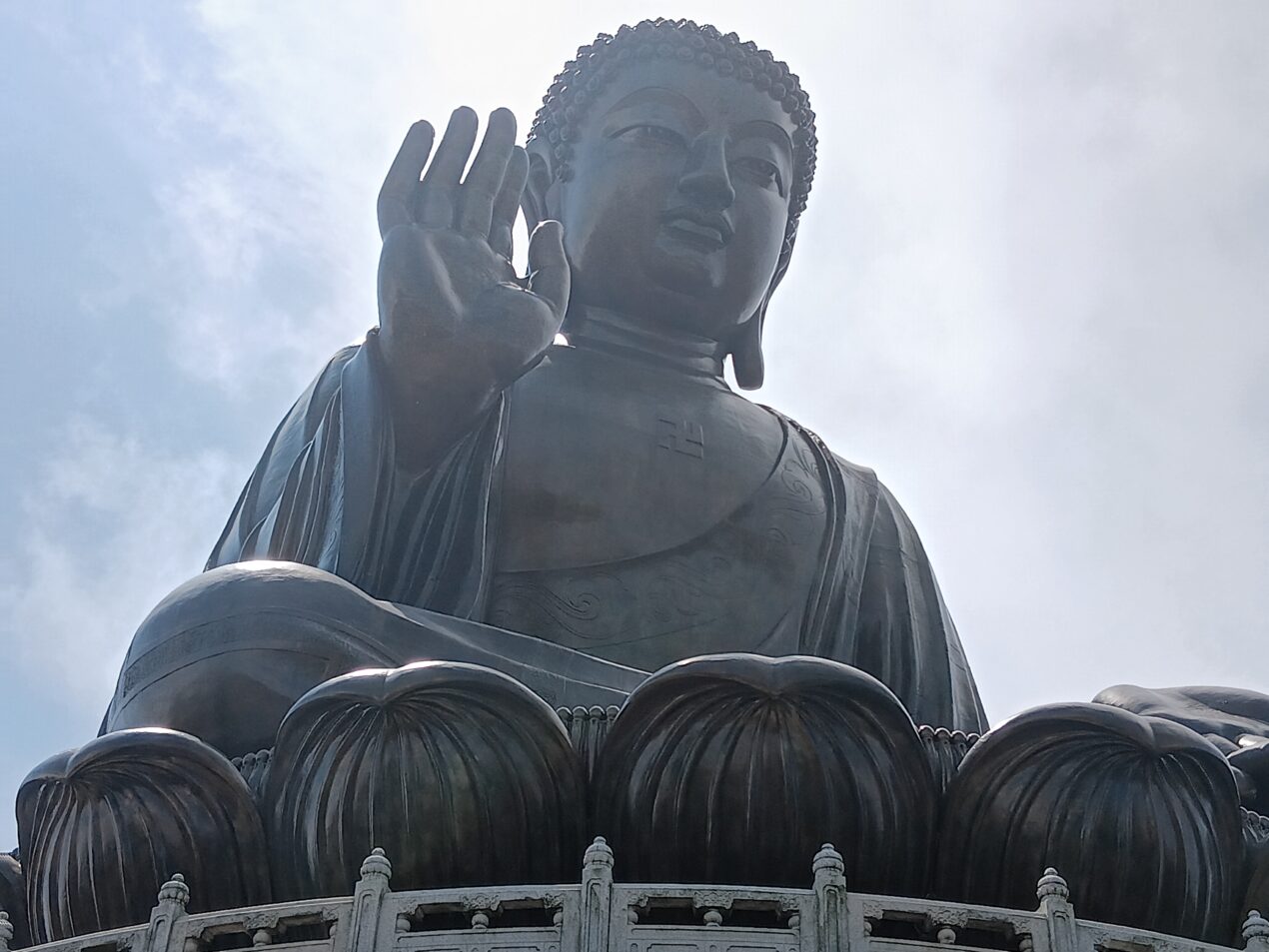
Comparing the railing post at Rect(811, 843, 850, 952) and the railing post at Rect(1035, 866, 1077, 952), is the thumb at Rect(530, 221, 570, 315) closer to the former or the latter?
the railing post at Rect(811, 843, 850, 952)

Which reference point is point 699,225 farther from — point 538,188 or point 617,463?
point 617,463

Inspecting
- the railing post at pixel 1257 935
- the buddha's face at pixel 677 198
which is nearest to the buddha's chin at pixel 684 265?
the buddha's face at pixel 677 198

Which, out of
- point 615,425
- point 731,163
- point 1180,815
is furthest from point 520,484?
point 1180,815

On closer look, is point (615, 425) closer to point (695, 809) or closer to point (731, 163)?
point (731, 163)

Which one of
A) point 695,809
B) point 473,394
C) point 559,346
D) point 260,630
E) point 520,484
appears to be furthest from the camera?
point 559,346

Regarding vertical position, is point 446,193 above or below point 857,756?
above

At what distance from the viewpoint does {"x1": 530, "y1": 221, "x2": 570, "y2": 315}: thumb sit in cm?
962

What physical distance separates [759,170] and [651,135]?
0.54 m

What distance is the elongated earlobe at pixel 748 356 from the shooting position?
39.3 feet

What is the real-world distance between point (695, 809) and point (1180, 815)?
4.79 ft

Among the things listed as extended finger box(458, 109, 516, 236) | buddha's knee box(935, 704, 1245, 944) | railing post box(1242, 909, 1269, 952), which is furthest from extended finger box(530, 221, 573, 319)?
railing post box(1242, 909, 1269, 952)

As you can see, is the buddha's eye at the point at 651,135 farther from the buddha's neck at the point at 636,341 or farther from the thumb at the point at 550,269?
the thumb at the point at 550,269

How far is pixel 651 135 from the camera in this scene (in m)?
11.5

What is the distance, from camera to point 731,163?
37.8ft
